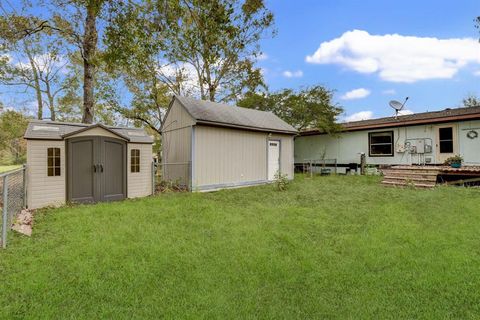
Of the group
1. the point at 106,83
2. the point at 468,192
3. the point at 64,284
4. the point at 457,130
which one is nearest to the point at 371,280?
the point at 64,284

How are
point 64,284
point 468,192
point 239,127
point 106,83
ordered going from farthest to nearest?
point 106,83 → point 239,127 → point 468,192 → point 64,284

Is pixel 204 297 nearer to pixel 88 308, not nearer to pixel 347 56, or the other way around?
pixel 88 308

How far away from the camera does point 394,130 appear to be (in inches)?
499

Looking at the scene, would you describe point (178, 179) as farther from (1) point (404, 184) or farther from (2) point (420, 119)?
(2) point (420, 119)

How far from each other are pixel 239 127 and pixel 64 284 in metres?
7.85

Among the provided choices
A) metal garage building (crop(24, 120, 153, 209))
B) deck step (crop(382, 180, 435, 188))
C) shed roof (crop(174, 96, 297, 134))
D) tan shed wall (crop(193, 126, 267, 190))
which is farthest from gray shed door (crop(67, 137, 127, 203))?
deck step (crop(382, 180, 435, 188))

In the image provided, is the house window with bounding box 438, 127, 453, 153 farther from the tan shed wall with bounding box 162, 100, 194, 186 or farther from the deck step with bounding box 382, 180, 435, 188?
the tan shed wall with bounding box 162, 100, 194, 186

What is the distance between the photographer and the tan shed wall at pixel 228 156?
9.09 m

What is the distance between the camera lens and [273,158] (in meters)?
11.8

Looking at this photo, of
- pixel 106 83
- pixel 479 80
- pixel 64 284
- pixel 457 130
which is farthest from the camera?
pixel 106 83

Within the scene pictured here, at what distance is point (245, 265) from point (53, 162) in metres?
5.78

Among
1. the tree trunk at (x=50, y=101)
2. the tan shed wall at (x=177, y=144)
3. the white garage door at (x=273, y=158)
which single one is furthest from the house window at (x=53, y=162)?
the tree trunk at (x=50, y=101)

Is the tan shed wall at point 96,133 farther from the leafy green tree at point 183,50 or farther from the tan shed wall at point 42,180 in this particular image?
the leafy green tree at point 183,50

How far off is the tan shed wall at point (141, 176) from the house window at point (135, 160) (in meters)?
0.09
